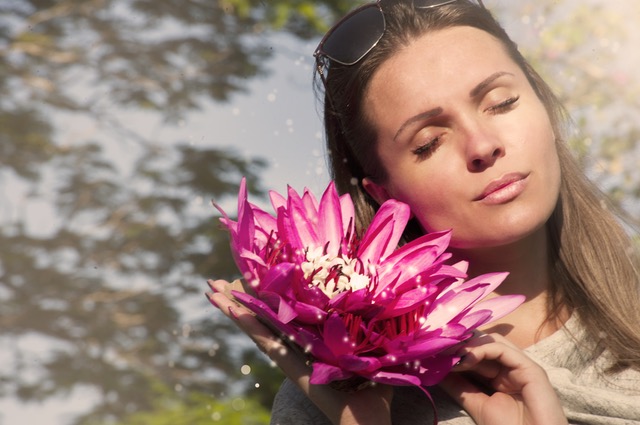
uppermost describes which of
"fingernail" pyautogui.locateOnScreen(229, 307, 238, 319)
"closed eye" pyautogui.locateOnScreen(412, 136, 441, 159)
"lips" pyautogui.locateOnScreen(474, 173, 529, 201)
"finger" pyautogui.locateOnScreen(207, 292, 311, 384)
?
"closed eye" pyautogui.locateOnScreen(412, 136, 441, 159)

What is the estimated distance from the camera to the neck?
1994mm

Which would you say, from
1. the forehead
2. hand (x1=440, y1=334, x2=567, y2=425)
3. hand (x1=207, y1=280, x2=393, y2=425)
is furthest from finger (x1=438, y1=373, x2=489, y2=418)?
the forehead

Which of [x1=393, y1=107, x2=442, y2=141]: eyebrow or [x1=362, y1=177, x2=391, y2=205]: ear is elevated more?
[x1=393, y1=107, x2=442, y2=141]: eyebrow

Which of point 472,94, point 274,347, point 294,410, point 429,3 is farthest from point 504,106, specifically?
point 294,410

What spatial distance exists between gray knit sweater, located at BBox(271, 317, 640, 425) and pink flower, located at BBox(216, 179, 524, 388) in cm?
33

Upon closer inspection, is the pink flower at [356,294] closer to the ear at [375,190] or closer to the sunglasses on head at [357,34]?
the ear at [375,190]

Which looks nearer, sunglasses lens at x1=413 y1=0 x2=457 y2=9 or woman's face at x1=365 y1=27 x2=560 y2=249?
woman's face at x1=365 y1=27 x2=560 y2=249

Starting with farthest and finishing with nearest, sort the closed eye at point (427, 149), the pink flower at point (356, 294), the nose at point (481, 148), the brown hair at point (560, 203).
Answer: the brown hair at point (560, 203) < the closed eye at point (427, 149) < the nose at point (481, 148) < the pink flower at point (356, 294)

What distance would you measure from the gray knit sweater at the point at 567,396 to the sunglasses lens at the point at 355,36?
0.85 metres

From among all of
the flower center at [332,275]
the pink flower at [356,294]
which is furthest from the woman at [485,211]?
the flower center at [332,275]

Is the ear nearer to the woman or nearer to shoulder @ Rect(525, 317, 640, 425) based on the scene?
the woman

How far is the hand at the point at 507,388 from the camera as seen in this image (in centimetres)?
168

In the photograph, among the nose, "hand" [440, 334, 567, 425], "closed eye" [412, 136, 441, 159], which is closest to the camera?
"hand" [440, 334, 567, 425]

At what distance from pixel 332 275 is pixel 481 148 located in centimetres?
46
